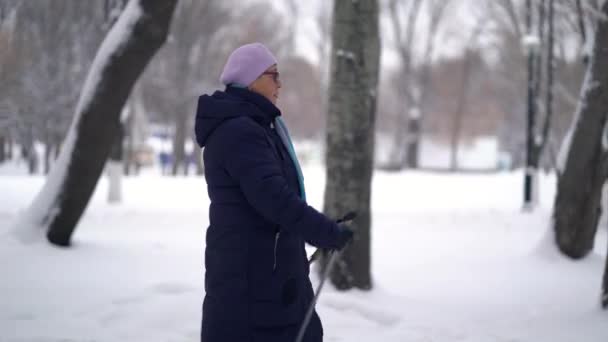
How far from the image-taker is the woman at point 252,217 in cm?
262

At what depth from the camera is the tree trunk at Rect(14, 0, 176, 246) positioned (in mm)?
7383

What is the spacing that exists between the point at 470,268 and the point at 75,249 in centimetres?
497

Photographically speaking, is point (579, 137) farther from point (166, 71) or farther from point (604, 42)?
point (166, 71)

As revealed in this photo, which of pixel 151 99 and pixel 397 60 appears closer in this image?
pixel 151 99

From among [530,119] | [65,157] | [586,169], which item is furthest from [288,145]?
[530,119]

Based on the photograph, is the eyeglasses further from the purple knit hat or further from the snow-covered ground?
the snow-covered ground

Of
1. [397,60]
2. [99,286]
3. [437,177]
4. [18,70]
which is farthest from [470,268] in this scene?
[397,60]

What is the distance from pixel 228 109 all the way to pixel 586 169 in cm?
671

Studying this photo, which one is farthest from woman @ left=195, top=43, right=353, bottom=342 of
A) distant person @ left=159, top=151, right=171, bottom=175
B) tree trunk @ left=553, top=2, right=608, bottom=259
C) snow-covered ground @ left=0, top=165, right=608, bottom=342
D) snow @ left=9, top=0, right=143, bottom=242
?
distant person @ left=159, top=151, right=171, bottom=175

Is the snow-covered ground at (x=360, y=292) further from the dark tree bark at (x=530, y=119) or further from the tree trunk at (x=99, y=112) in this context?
the dark tree bark at (x=530, y=119)

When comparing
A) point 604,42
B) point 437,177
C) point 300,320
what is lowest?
point 437,177

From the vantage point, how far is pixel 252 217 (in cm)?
273

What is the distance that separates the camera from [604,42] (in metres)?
7.76

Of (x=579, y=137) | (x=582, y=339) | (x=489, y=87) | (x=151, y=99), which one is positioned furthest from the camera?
(x=489, y=87)
